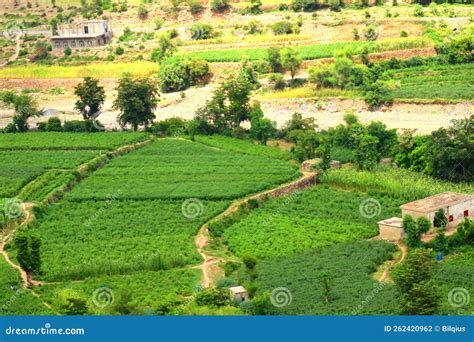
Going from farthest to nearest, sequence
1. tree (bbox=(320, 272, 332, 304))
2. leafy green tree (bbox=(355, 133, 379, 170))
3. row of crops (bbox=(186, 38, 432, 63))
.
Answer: row of crops (bbox=(186, 38, 432, 63)), leafy green tree (bbox=(355, 133, 379, 170)), tree (bbox=(320, 272, 332, 304))

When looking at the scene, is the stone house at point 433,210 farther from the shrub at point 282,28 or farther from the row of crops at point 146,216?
the shrub at point 282,28

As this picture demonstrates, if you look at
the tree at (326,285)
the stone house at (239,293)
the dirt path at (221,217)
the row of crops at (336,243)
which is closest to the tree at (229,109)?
the dirt path at (221,217)

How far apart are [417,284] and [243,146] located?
51.7 feet

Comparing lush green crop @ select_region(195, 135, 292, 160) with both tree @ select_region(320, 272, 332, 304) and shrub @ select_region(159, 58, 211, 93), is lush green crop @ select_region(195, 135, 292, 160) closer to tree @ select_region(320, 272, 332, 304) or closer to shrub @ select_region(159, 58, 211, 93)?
shrub @ select_region(159, 58, 211, 93)

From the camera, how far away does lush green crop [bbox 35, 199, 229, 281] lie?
34.1 meters

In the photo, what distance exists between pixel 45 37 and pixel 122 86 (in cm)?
1598

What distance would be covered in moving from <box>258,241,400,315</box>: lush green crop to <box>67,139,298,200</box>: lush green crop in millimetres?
5660

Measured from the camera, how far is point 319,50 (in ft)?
182

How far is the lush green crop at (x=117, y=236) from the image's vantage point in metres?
34.1

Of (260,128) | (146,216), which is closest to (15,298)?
(146,216)

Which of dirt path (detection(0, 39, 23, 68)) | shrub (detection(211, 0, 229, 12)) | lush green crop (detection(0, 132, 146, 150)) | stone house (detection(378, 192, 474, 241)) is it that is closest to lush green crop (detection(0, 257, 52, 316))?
stone house (detection(378, 192, 474, 241))

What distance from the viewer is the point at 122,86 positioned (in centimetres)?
4712

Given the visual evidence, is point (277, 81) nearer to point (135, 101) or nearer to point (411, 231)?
point (135, 101)

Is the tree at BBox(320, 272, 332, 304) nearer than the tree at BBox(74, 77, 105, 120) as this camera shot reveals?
Yes
